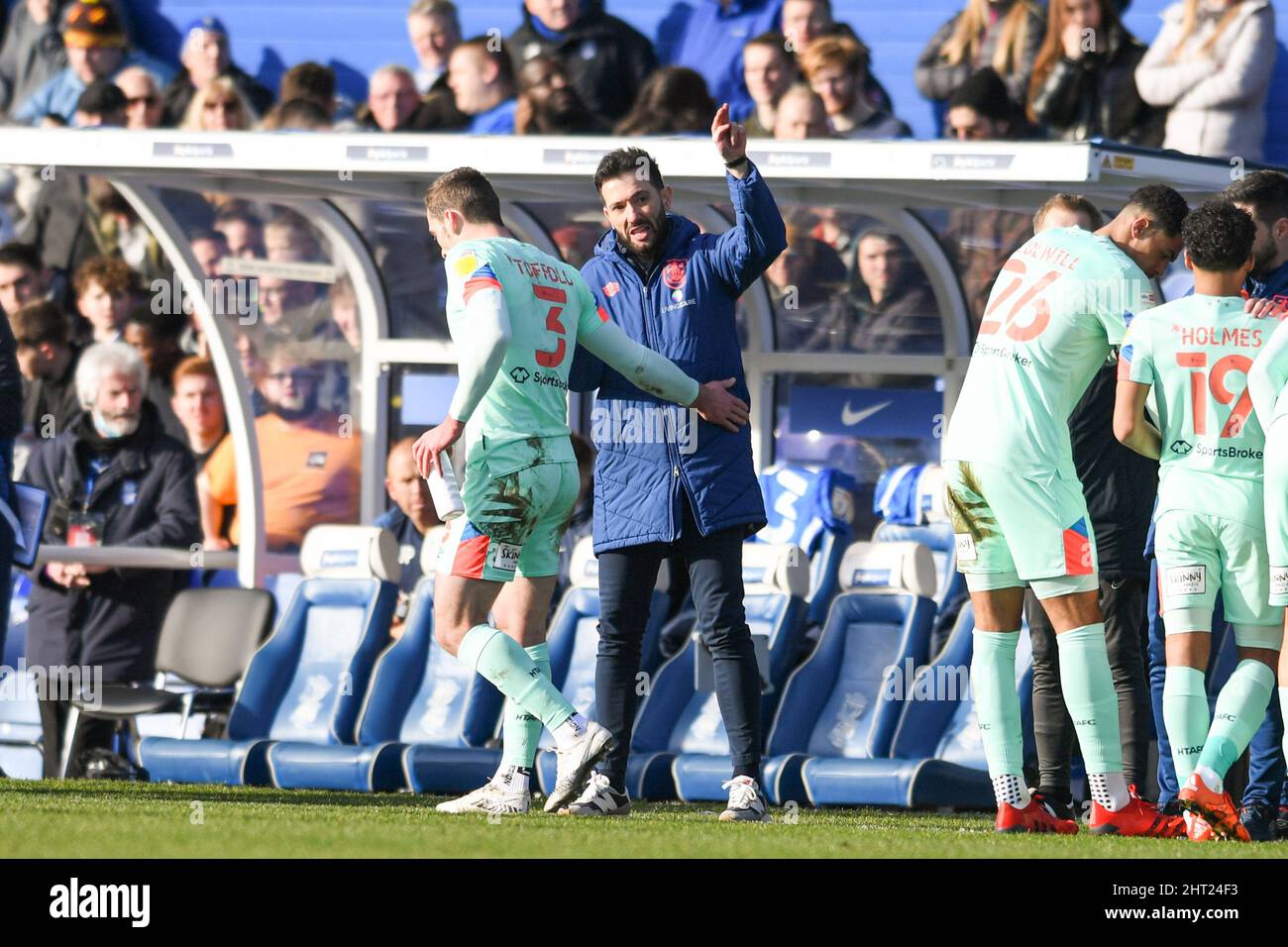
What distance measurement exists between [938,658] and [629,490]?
105 inches

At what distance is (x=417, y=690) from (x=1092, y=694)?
4931 mm

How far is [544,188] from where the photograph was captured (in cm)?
1220

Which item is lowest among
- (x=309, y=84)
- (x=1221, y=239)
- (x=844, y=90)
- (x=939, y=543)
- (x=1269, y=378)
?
(x=939, y=543)

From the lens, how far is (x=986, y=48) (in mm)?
14125

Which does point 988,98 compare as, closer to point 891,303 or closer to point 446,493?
point 891,303

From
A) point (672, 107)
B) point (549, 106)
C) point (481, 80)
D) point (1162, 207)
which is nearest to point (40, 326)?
point (481, 80)

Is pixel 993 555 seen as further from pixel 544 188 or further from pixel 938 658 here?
pixel 544 188

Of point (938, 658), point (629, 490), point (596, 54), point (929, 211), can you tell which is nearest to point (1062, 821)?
point (629, 490)

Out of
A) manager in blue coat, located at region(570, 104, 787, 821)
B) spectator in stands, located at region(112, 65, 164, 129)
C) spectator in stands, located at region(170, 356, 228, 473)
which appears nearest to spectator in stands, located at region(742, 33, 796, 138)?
spectator in stands, located at region(170, 356, 228, 473)

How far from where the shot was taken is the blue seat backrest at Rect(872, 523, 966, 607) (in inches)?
451

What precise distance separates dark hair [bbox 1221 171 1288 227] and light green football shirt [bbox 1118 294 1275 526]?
724 mm

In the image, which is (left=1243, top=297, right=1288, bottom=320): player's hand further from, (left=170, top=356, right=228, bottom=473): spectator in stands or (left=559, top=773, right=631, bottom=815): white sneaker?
(left=170, top=356, right=228, bottom=473): spectator in stands

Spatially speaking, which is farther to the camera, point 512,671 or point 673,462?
point 673,462

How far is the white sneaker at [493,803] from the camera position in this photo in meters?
8.22
